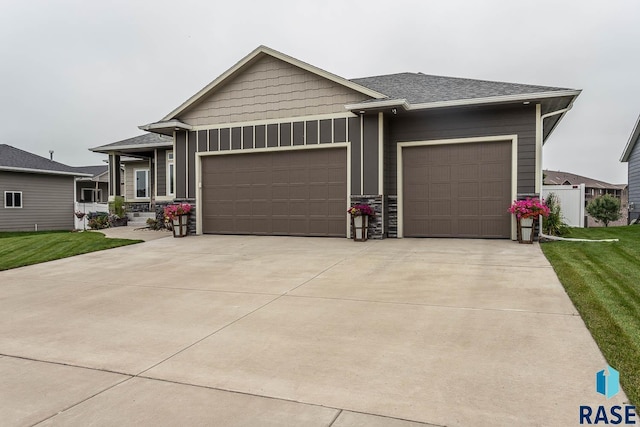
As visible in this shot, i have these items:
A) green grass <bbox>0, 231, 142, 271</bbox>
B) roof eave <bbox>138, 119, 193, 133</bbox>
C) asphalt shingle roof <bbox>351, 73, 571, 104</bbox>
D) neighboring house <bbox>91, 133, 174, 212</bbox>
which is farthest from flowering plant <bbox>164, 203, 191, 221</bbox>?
asphalt shingle roof <bbox>351, 73, 571, 104</bbox>

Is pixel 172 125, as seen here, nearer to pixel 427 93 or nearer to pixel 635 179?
pixel 427 93

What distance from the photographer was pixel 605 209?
19.7 metres

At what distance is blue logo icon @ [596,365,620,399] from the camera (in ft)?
8.15

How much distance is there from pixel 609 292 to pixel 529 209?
463 centimetres

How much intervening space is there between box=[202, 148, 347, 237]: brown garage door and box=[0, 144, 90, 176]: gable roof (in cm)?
1243

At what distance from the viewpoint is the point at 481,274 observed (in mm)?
6094

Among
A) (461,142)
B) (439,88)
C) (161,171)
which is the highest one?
(439,88)

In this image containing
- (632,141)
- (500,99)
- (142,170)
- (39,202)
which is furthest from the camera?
(39,202)

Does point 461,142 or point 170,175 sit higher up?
point 461,142

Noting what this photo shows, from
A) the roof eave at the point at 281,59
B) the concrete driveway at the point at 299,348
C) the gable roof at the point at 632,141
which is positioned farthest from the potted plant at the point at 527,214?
the gable roof at the point at 632,141

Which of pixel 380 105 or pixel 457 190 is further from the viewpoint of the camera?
pixel 457 190

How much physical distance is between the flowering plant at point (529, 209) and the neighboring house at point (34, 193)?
20.9 meters

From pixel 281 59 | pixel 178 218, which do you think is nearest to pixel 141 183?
pixel 178 218

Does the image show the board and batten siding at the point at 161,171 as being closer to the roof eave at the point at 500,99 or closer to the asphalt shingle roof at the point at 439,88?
the asphalt shingle roof at the point at 439,88
